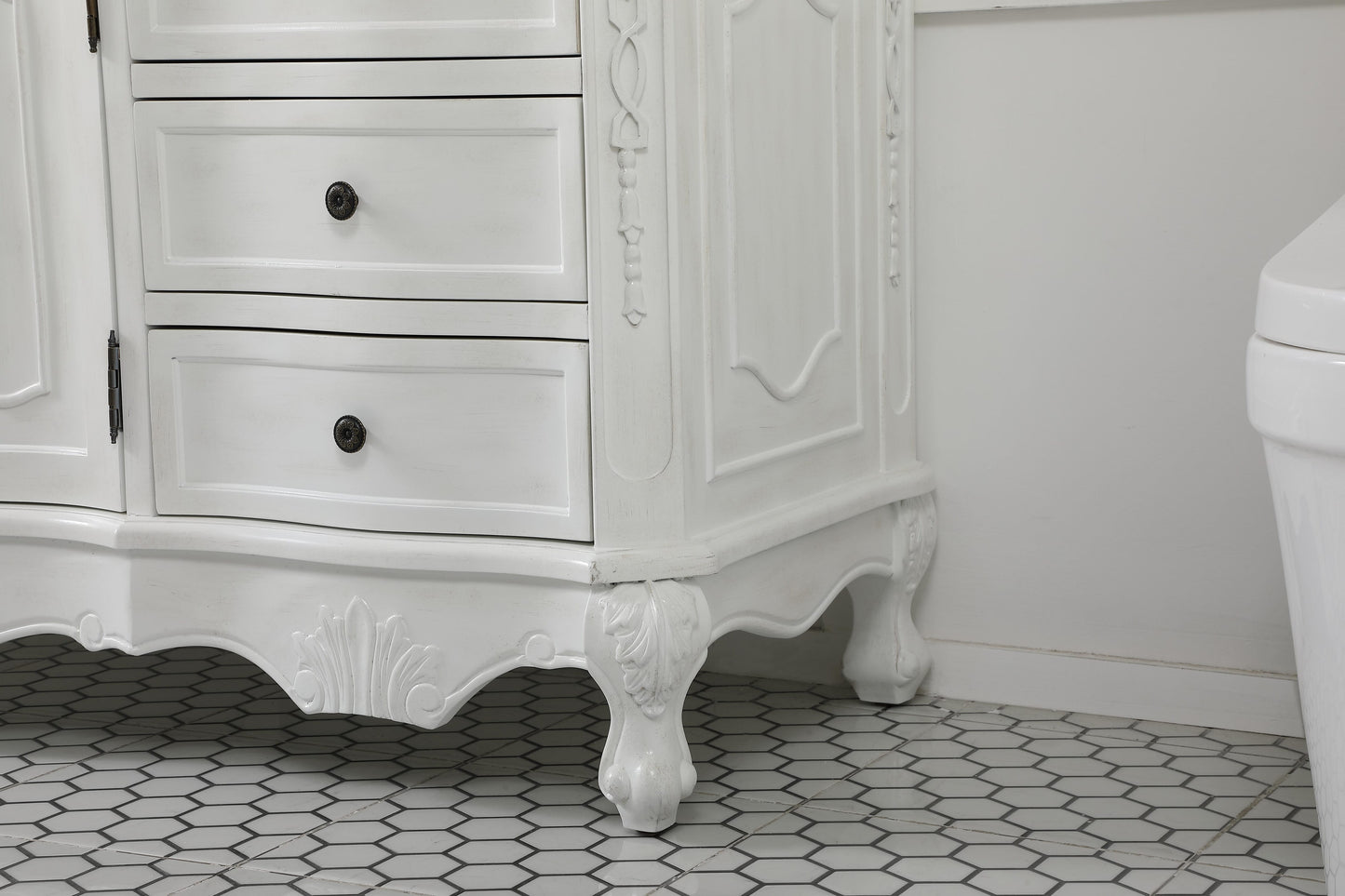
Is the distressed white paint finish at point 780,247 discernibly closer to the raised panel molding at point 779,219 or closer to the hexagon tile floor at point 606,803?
the raised panel molding at point 779,219

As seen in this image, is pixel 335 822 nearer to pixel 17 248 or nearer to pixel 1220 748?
pixel 17 248

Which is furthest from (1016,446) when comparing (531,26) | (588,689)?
(531,26)

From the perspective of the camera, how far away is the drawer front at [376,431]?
47.2 inches

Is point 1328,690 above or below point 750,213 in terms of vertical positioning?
below

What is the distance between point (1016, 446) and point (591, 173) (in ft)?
1.91

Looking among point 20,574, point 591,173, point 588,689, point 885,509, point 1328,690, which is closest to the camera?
point 1328,690

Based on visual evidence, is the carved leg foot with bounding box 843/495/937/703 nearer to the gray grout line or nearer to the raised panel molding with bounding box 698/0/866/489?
the raised panel molding with bounding box 698/0/866/489

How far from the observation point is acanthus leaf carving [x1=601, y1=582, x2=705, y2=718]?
1.16m

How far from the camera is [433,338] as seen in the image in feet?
3.99

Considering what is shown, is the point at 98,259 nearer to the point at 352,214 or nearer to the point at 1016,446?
the point at 352,214

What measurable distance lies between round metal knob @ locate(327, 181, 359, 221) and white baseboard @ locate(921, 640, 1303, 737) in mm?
744

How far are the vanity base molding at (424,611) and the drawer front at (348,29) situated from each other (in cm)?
38

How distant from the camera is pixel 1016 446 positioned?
1.53 meters

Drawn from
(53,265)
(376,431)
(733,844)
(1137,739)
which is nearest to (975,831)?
(733,844)
